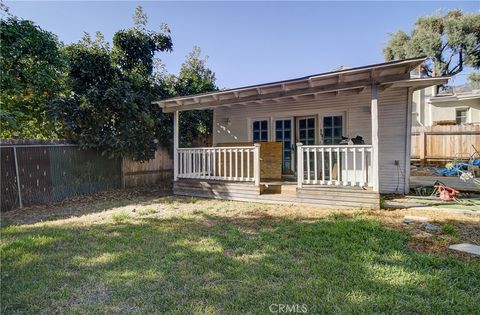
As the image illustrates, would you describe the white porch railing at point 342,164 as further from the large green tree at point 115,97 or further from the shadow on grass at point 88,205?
the large green tree at point 115,97

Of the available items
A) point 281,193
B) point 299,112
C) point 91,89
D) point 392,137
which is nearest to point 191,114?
point 91,89

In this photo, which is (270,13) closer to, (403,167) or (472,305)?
(403,167)

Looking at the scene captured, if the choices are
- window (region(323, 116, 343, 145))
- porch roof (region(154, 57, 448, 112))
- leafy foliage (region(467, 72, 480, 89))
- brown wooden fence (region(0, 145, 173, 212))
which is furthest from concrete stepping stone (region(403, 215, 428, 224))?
leafy foliage (region(467, 72, 480, 89))

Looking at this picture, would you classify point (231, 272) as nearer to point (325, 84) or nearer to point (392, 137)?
point (325, 84)

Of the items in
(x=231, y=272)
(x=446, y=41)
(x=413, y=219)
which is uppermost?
(x=446, y=41)

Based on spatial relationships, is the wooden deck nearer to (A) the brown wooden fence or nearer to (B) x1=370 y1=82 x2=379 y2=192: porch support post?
(B) x1=370 y1=82 x2=379 y2=192: porch support post

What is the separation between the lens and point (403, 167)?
21.9ft

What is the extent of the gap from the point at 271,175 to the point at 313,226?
3136 millimetres

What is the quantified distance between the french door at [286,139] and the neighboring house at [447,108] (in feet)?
33.5

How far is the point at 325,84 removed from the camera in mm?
5520

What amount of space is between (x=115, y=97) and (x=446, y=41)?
22344mm

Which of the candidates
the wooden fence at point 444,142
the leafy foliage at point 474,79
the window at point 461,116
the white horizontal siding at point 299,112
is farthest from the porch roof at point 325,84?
the leafy foliage at point 474,79

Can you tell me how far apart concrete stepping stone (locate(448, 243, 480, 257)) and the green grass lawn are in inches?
15.1

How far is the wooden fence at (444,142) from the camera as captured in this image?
1112 cm
